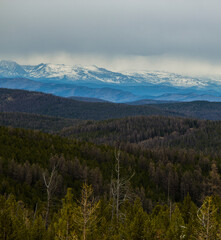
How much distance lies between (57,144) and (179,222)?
126m

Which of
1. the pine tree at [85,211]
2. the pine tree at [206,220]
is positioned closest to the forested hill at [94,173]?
the pine tree at [206,220]

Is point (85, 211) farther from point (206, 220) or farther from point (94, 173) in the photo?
point (94, 173)

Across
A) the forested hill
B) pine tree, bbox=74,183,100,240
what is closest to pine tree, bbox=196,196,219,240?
pine tree, bbox=74,183,100,240

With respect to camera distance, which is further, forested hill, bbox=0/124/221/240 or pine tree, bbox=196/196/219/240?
forested hill, bbox=0/124/221/240

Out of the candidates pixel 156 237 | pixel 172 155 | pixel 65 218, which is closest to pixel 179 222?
pixel 156 237

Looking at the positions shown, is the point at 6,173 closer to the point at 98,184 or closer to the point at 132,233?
the point at 98,184

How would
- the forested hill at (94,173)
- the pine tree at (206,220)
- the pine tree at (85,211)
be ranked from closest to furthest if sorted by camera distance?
the pine tree at (85,211) → the pine tree at (206,220) → the forested hill at (94,173)

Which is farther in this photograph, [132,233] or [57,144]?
[57,144]

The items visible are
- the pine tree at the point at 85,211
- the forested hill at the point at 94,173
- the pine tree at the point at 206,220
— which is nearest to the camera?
the pine tree at the point at 85,211

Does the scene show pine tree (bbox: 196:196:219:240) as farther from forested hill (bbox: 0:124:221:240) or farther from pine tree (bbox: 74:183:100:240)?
forested hill (bbox: 0:124:221:240)

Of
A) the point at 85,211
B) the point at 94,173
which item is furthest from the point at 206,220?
the point at 94,173

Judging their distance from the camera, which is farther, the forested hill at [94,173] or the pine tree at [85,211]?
the forested hill at [94,173]

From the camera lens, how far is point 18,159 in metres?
139

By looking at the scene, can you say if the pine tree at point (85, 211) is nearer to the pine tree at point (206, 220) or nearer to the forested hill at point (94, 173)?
the pine tree at point (206, 220)
